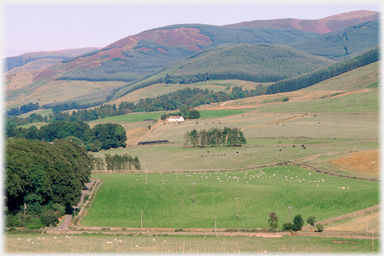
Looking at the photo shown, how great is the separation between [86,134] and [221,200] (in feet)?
339

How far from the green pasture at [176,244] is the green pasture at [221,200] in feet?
26.4

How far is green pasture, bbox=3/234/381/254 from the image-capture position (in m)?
61.6

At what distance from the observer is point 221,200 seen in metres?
91.4

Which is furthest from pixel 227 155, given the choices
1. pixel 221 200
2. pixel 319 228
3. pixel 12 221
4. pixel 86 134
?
pixel 12 221

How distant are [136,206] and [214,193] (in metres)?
14.6

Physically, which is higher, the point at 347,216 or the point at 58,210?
the point at 58,210

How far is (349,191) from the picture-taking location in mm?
92750

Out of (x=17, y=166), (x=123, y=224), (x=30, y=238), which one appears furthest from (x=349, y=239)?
(x=17, y=166)

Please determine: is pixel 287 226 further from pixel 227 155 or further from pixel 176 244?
pixel 227 155

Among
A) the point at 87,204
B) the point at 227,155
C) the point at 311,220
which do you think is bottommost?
the point at 311,220

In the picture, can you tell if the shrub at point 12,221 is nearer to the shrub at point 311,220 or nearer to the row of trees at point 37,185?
the row of trees at point 37,185

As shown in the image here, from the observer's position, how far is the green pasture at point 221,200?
80.4m

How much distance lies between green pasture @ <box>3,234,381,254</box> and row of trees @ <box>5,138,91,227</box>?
8.67 m

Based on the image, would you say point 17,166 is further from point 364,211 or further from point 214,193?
point 364,211
